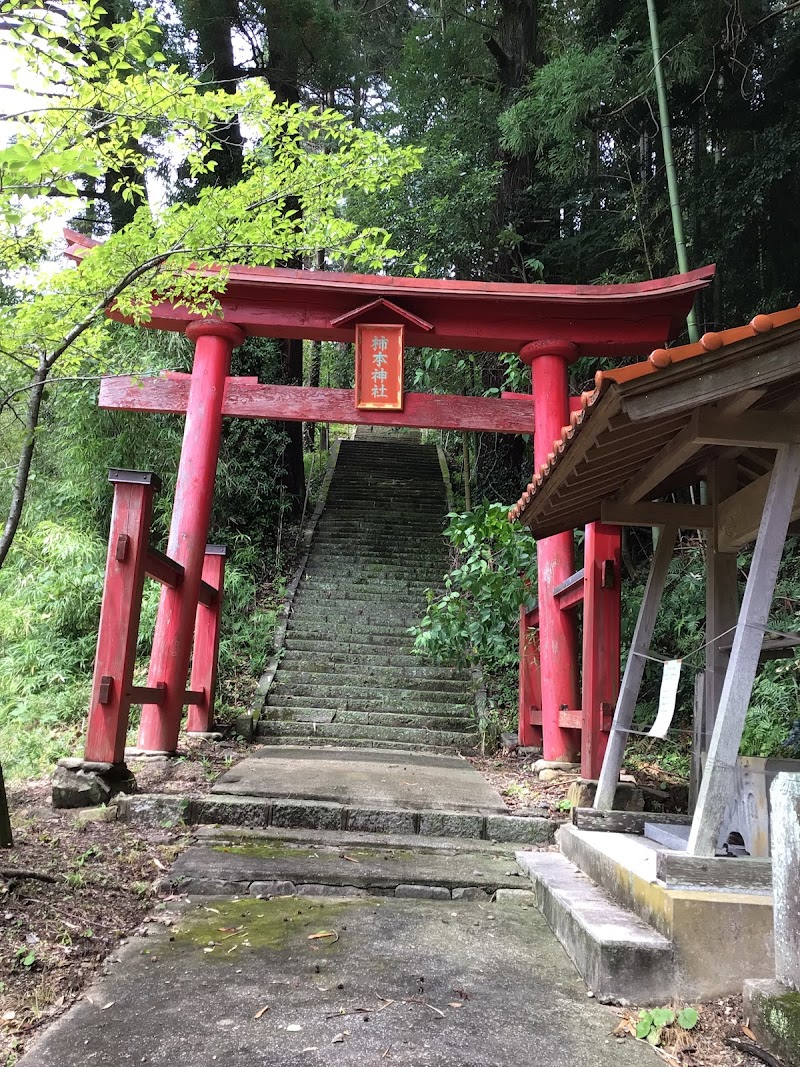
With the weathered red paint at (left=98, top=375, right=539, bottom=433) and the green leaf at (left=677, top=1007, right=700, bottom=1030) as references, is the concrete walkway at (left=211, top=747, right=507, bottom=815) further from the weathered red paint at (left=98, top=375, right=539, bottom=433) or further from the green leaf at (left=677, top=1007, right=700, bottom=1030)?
the weathered red paint at (left=98, top=375, right=539, bottom=433)

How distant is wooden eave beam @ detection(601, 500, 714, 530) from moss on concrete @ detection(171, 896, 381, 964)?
2.21m

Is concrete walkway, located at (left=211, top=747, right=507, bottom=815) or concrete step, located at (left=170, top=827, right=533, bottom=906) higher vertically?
concrete walkway, located at (left=211, top=747, right=507, bottom=815)

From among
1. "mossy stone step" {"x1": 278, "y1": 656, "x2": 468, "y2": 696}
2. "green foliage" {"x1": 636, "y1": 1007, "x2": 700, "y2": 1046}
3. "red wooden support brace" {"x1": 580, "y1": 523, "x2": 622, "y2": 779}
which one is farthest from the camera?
"mossy stone step" {"x1": 278, "y1": 656, "x2": 468, "y2": 696}

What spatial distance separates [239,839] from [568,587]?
114 inches

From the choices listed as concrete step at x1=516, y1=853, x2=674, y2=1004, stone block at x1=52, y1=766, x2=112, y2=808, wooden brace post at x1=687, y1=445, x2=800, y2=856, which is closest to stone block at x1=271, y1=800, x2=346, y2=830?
stone block at x1=52, y1=766, x2=112, y2=808

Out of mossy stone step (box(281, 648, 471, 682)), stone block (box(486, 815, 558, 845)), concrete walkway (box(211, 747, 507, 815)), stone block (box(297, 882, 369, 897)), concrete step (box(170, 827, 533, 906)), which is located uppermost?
mossy stone step (box(281, 648, 471, 682))

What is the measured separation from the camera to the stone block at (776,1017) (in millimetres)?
1813

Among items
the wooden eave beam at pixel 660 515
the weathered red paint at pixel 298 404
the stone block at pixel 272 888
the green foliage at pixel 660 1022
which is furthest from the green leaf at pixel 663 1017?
the weathered red paint at pixel 298 404

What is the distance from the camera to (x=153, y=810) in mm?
3910

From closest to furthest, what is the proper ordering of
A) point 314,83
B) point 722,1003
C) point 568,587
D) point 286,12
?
point 722,1003 < point 568,587 < point 286,12 < point 314,83

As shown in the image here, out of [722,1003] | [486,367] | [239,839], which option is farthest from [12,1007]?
[486,367]

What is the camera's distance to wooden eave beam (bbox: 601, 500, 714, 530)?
3.78m

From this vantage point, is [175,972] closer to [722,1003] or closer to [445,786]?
[722,1003]

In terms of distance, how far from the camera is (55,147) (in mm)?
2811
